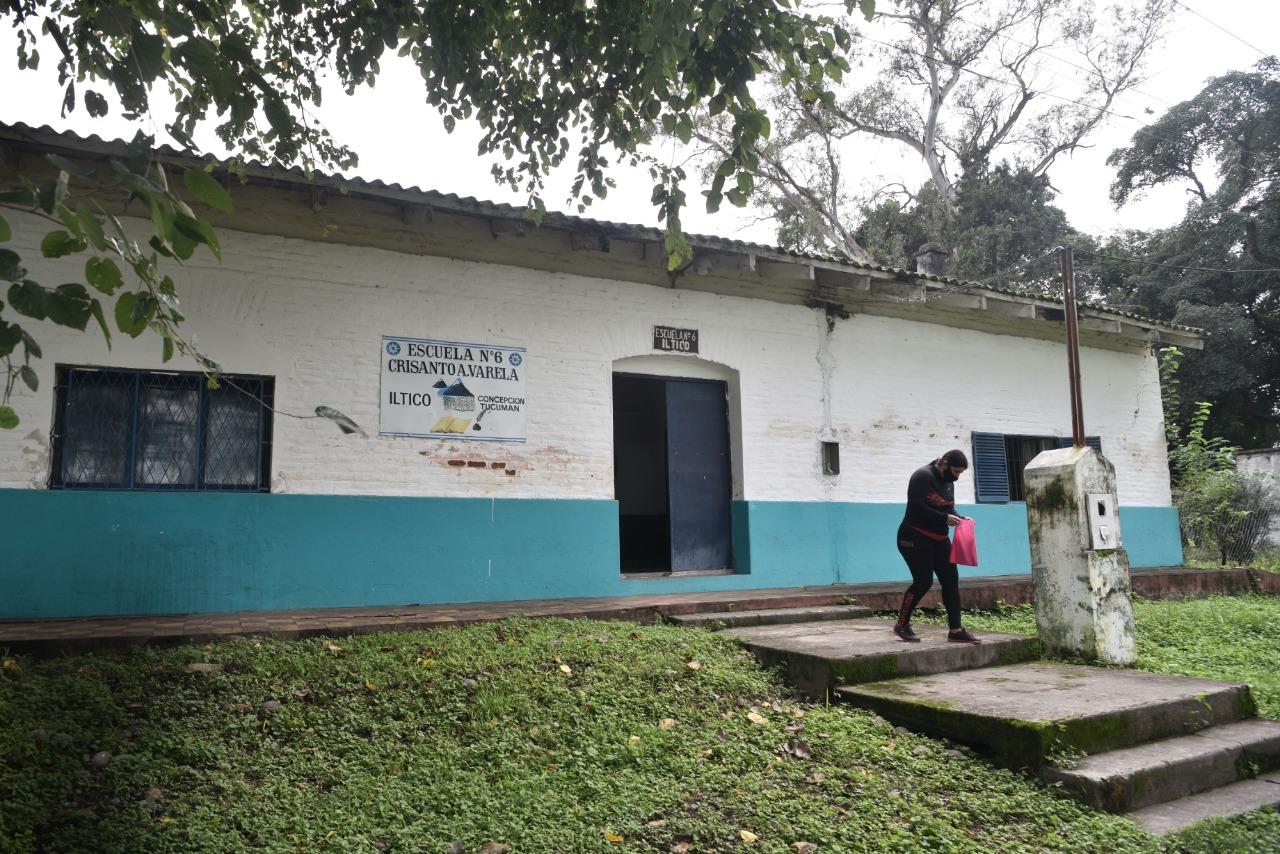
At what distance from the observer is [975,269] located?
23.2 meters

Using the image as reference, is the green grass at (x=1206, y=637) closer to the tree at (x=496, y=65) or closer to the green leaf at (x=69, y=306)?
the tree at (x=496, y=65)

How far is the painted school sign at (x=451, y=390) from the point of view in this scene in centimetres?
779

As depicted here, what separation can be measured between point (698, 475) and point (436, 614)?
3.61 metres

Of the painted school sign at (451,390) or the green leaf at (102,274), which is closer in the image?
the green leaf at (102,274)

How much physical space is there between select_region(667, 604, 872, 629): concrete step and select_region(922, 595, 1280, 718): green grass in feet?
2.72

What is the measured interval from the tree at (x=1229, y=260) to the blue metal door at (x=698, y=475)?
18010mm

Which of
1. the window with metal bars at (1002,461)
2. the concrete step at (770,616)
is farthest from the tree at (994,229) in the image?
the concrete step at (770,616)

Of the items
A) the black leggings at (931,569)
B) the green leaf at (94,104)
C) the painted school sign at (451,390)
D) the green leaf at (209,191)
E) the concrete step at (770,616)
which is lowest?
the concrete step at (770,616)

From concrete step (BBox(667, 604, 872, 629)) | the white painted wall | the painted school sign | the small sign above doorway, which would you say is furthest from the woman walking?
the painted school sign

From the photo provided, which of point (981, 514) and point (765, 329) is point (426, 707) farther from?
point (981, 514)

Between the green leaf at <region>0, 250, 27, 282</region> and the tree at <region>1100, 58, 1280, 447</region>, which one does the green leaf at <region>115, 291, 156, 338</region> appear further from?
the tree at <region>1100, 58, 1280, 447</region>

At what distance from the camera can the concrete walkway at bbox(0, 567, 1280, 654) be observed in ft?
17.7

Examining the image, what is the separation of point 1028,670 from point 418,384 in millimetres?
5582

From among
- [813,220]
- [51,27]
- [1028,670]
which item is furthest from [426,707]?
[813,220]
